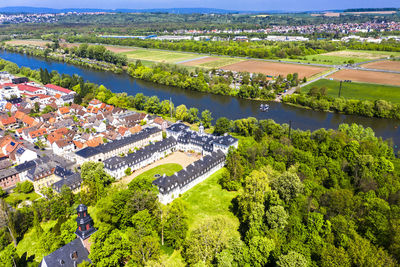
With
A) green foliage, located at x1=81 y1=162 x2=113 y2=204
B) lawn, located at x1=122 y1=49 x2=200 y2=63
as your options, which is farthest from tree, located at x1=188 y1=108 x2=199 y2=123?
lawn, located at x1=122 y1=49 x2=200 y2=63

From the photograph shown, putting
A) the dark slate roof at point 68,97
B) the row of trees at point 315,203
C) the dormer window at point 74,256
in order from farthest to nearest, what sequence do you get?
the dark slate roof at point 68,97 → the row of trees at point 315,203 → the dormer window at point 74,256

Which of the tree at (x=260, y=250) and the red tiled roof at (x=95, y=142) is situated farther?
the red tiled roof at (x=95, y=142)

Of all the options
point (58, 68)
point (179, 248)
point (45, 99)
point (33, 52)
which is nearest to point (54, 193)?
point (179, 248)

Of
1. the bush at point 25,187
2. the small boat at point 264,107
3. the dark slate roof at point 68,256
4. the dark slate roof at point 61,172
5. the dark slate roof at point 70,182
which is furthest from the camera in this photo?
the small boat at point 264,107

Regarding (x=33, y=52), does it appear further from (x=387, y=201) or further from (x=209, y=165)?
(x=387, y=201)

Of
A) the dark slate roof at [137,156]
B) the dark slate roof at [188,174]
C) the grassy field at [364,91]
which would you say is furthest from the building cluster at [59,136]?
the grassy field at [364,91]

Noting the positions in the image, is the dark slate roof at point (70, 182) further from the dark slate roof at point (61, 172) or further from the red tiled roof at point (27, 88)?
the red tiled roof at point (27, 88)
